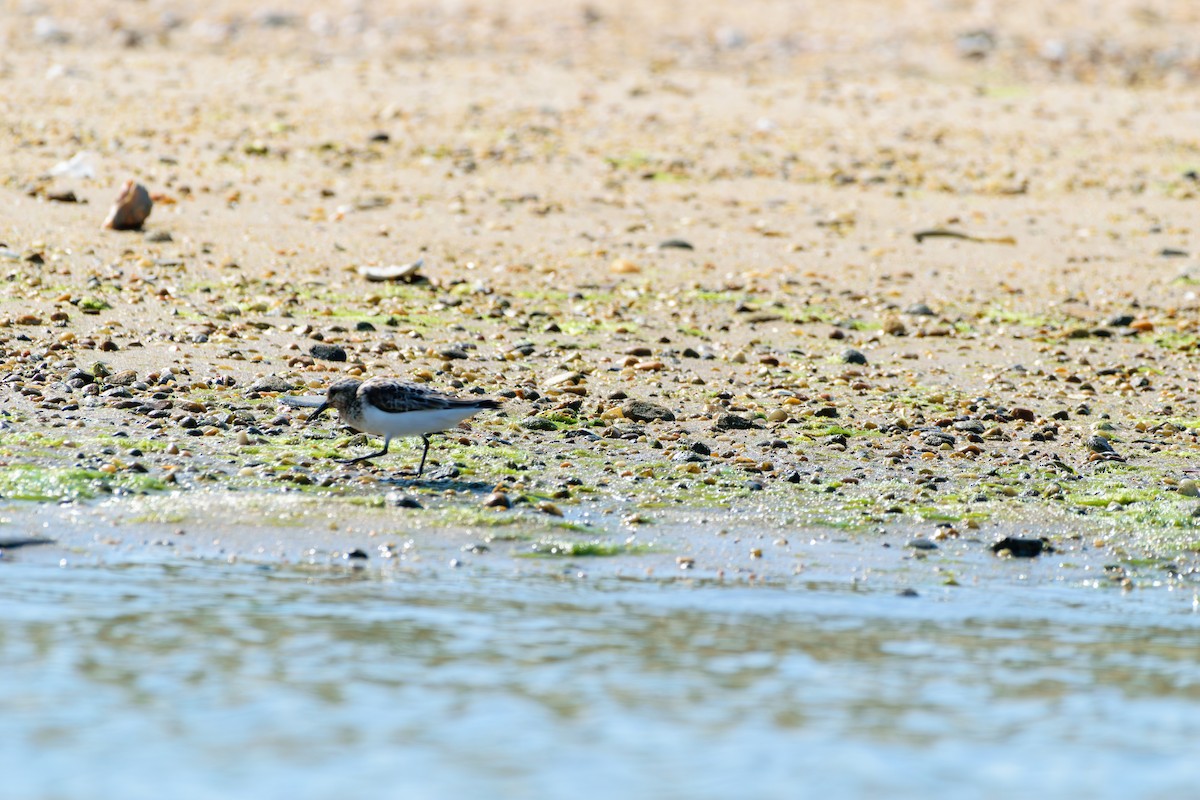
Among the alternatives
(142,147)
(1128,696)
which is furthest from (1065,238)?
(1128,696)

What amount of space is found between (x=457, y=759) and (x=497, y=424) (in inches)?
188

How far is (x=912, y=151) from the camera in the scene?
19609 mm

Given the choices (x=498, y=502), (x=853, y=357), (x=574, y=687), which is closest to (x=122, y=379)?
(x=498, y=502)

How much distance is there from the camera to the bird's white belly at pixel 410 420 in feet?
31.6

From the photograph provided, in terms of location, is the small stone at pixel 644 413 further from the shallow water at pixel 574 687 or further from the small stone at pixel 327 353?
the shallow water at pixel 574 687

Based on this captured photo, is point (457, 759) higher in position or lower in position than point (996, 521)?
lower

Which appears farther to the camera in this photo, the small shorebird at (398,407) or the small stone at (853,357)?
the small stone at (853,357)

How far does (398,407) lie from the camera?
31.4ft

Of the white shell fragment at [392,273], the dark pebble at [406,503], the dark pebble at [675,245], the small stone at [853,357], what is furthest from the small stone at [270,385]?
the dark pebble at [675,245]

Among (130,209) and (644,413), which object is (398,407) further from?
(130,209)

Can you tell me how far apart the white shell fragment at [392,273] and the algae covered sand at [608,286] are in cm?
11

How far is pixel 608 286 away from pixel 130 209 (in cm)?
416

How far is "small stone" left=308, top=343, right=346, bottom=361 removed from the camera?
39.6 feet

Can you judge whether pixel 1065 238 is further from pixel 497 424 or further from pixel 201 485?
pixel 201 485
